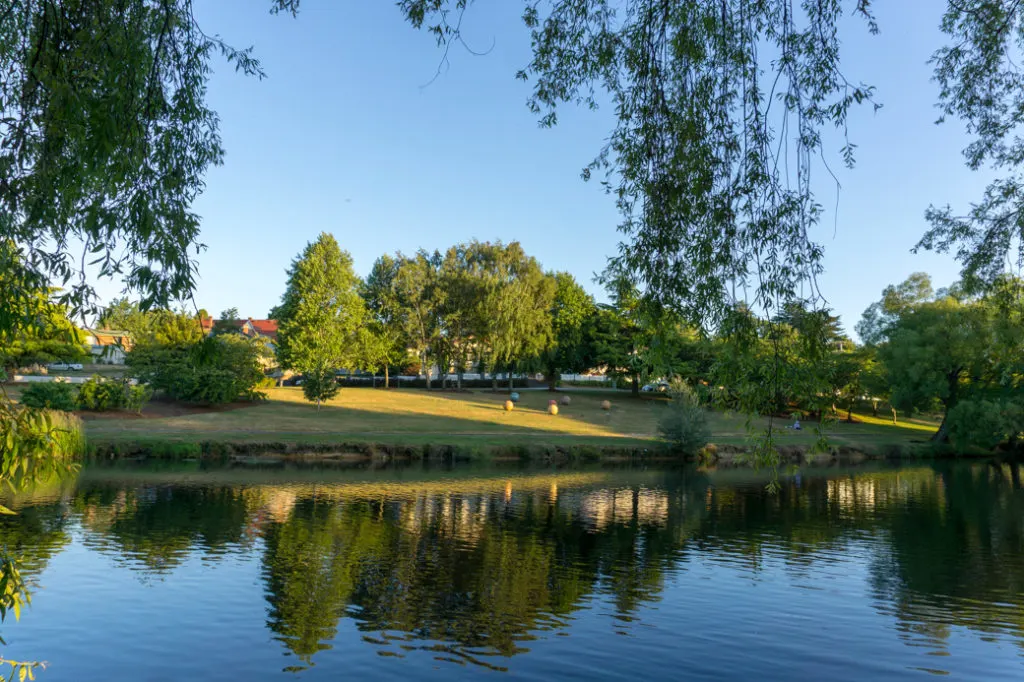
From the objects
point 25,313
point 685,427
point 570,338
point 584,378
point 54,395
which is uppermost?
point 570,338

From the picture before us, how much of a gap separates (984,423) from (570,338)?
37117 mm

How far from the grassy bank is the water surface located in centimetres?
1052

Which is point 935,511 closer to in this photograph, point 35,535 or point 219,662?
point 219,662

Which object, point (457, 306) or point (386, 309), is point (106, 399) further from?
point (457, 306)

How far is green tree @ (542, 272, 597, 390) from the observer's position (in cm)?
7625

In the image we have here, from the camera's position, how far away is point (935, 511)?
30719 millimetres

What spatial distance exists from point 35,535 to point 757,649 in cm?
1886

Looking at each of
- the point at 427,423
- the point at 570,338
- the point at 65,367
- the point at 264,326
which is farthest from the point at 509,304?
the point at 264,326

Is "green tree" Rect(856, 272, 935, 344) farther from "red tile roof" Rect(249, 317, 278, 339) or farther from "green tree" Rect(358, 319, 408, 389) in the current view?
"red tile roof" Rect(249, 317, 278, 339)

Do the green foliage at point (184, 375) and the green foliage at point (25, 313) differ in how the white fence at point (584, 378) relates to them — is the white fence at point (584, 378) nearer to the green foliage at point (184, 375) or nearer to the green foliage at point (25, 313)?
the green foliage at point (184, 375)

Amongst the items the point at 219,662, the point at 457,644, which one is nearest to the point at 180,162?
the point at 219,662

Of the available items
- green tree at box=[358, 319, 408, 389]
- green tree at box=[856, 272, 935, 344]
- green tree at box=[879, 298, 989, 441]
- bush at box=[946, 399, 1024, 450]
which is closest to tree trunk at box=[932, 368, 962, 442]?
green tree at box=[879, 298, 989, 441]

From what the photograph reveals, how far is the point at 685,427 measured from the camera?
47.8 m

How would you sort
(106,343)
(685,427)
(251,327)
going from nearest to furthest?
1. (106,343)
2. (685,427)
3. (251,327)
